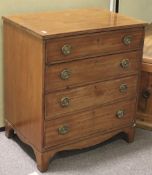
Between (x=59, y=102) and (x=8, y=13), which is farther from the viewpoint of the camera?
(x=8, y=13)

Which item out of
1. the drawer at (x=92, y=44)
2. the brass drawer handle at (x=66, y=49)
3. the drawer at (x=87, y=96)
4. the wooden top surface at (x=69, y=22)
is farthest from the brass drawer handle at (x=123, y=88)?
the brass drawer handle at (x=66, y=49)

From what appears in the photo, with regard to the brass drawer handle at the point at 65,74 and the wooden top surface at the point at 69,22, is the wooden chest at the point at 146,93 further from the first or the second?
the brass drawer handle at the point at 65,74

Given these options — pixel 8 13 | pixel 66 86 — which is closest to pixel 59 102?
pixel 66 86

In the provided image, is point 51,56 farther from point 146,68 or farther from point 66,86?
point 146,68

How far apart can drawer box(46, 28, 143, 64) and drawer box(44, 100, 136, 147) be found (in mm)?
340

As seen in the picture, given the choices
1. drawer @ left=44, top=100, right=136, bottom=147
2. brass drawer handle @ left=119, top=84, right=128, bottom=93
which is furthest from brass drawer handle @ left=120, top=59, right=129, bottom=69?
drawer @ left=44, top=100, right=136, bottom=147

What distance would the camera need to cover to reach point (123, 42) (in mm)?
2141

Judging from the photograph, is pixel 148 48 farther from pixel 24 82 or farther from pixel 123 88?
pixel 24 82

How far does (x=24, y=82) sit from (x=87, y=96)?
0.35 metres

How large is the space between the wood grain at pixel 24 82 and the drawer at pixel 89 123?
0.08 metres

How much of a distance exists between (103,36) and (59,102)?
0.42 m

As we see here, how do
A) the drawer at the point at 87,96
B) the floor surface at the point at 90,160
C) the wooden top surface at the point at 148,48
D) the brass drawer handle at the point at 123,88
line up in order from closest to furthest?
the drawer at the point at 87,96
the floor surface at the point at 90,160
the brass drawer handle at the point at 123,88
the wooden top surface at the point at 148,48

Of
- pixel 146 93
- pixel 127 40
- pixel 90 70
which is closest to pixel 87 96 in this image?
pixel 90 70

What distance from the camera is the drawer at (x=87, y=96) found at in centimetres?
200
